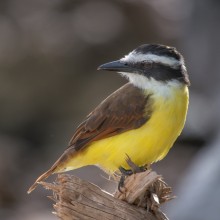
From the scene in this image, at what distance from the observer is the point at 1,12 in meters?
17.6

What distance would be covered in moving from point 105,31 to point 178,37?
136cm

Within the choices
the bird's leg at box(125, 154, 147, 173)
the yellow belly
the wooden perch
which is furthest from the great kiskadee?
the wooden perch

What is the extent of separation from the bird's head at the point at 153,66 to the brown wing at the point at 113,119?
154mm

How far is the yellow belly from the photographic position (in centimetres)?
829

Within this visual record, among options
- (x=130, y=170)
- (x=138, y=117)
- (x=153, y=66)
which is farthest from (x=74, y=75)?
(x=130, y=170)

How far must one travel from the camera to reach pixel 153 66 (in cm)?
862

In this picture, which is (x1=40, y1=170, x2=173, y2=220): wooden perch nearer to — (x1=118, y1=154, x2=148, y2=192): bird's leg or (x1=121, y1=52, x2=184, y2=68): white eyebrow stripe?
(x1=118, y1=154, x2=148, y2=192): bird's leg

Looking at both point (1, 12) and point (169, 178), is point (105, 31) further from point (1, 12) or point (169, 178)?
point (169, 178)

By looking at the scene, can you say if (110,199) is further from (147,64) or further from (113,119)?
(147,64)

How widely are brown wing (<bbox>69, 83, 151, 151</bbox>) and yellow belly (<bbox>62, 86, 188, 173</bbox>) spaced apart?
8 centimetres

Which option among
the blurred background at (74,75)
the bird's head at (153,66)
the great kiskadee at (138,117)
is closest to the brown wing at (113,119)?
the great kiskadee at (138,117)

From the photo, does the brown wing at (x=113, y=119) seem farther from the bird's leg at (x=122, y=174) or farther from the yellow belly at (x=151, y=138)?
the bird's leg at (x=122, y=174)

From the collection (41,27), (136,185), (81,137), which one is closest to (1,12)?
(41,27)

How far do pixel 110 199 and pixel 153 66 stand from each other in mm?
1788
